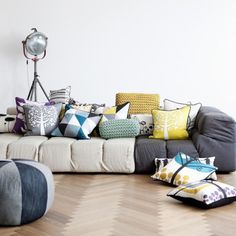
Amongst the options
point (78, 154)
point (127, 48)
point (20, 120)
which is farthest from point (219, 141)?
point (127, 48)

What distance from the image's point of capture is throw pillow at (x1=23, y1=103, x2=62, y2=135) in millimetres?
4625

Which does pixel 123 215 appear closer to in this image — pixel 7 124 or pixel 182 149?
pixel 182 149

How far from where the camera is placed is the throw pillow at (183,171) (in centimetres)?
371

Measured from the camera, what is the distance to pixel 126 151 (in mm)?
4207

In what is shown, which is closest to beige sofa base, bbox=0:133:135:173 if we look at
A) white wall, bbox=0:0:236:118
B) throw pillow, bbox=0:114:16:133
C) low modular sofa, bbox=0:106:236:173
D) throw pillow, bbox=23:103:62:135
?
low modular sofa, bbox=0:106:236:173

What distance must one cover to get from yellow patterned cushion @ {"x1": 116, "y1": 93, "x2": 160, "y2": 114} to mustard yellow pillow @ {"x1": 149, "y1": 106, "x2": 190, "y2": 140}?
1.30 ft

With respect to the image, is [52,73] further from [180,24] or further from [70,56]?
[180,24]

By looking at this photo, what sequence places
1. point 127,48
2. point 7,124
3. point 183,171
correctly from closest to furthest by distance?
point 183,171 → point 7,124 → point 127,48

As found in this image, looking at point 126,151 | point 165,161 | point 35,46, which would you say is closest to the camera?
point 165,161

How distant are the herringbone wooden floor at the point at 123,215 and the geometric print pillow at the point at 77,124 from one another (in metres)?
0.75

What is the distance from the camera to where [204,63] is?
242 inches

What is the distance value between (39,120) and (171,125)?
4.74 ft

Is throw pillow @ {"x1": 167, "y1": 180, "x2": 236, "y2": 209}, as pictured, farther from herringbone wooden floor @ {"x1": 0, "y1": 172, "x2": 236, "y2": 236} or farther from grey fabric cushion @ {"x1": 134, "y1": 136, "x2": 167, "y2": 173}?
grey fabric cushion @ {"x1": 134, "y1": 136, "x2": 167, "y2": 173}

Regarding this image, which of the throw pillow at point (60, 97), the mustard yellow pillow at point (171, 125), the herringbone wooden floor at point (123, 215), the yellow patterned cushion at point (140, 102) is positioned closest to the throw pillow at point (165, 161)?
the herringbone wooden floor at point (123, 215)
